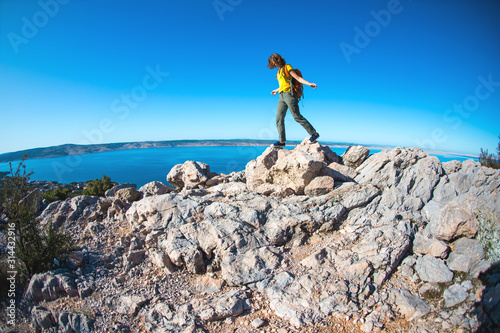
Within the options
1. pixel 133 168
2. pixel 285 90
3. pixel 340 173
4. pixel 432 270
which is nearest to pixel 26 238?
pixel 285 90

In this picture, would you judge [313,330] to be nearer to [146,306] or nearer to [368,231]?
[368,231]

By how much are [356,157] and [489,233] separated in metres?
4.85

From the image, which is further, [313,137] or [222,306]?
[313,137]

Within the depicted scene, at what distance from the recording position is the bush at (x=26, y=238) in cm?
641

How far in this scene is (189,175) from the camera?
1094cm

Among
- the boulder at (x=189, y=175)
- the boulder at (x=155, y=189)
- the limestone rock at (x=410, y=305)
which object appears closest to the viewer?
the limestone rock at (x=410, y=305)

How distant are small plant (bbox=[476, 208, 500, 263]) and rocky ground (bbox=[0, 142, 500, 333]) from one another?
0.09 ft

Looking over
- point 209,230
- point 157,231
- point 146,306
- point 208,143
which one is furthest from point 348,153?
point 208,143

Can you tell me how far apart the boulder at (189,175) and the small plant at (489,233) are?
9.28 m

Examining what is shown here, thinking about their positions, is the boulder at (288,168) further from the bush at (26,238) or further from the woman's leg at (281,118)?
the bush at (26,238)

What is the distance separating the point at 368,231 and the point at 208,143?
3333 inches

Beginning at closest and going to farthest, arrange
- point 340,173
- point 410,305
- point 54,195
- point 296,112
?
point 410,305 → point 296,112 → point 340,173 → point 54,195

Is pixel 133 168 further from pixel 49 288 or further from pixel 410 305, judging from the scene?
pixel 410 305

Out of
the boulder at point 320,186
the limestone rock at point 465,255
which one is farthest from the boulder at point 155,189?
the limestone rock at point 465,255
